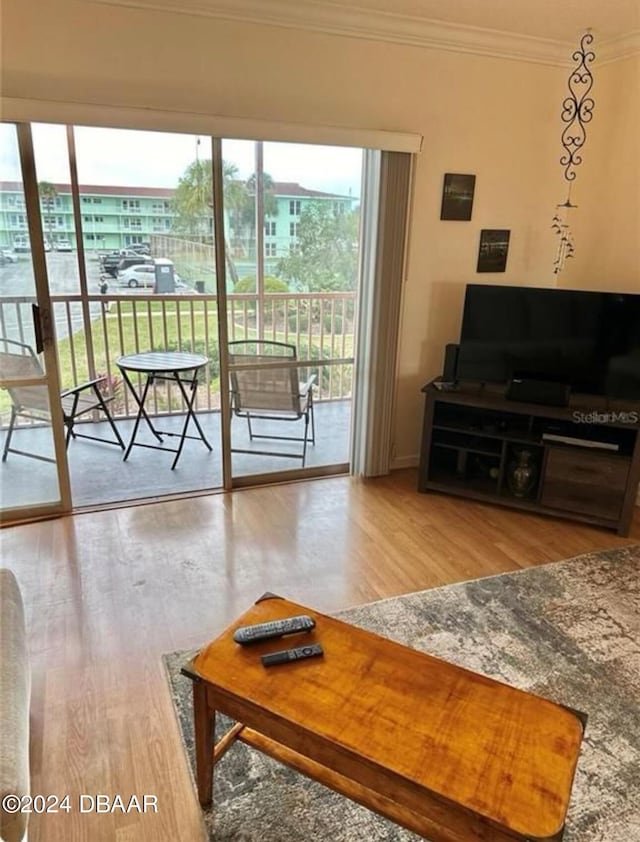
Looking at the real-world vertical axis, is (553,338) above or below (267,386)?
above

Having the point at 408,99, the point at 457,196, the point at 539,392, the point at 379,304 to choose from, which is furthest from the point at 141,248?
the point at 539,392

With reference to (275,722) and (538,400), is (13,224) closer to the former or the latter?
(275,722)

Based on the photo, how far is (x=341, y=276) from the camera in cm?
346

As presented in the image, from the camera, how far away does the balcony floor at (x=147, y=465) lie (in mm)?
3129

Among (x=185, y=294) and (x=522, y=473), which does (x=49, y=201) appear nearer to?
(x=185, y=294)

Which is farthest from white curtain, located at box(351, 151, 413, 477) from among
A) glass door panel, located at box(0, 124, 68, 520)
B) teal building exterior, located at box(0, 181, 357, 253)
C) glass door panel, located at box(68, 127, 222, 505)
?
glass door panel, located at box(0, 124, 68, 520)

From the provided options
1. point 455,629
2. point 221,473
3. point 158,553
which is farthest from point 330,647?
point 221,473

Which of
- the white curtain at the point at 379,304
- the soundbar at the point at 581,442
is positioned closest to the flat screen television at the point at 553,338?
the soundbar at the point at 581,442

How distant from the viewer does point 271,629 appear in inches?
60.6

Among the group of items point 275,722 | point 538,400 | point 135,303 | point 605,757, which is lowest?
point 605,757

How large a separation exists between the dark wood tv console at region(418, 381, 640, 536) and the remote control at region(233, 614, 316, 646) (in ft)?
6.57

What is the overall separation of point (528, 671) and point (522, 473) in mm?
1442

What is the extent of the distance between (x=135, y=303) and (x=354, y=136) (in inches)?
93.3

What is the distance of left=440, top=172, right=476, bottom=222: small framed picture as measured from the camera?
337 cm
